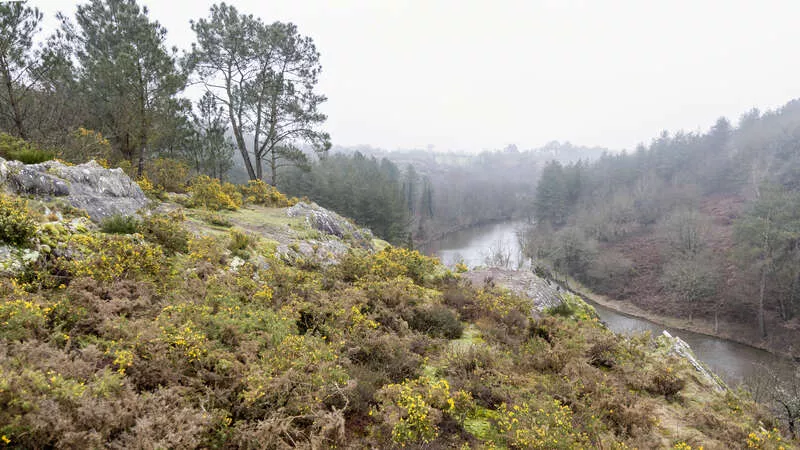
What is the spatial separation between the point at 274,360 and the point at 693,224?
53.4 m

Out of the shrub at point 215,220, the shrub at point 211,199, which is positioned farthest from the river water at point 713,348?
the shrub at point 211,199

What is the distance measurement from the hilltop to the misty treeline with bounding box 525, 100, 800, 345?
34039mm

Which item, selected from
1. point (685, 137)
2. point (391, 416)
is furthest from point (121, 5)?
point (685, 137)

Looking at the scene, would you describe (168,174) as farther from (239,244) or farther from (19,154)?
(239,244)

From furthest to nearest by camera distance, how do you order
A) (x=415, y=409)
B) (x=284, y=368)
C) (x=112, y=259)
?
(x=112, y=259) → (x=284, y=368) → (x=415, y=409)

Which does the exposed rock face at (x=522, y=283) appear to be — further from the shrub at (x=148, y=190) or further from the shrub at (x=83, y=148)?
the shrub at (x=83, y=148)

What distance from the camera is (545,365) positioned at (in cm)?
611

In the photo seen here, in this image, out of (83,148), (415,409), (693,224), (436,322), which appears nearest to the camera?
(415,409)

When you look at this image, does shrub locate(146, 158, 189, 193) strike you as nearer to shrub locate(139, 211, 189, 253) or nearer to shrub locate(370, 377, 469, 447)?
shrub locate(139, 211, 189, 253)

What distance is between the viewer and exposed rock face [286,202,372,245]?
47.8 ft

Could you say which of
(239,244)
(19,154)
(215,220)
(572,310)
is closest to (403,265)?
(239,244)

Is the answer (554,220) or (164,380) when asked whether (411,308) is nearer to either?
(164,380)

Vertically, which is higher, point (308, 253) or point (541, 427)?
point (308, 253)

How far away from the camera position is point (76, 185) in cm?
823
